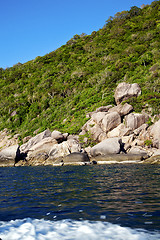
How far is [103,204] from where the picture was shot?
268 inches

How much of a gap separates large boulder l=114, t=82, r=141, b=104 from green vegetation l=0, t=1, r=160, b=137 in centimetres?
163

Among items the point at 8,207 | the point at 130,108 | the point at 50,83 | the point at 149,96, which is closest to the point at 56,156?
the point at 130,108

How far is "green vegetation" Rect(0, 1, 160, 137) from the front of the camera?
42503 mm

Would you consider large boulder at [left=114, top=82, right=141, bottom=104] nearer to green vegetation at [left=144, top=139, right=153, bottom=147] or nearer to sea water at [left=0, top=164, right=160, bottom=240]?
green vegetation at [left=144, top=139, right=153, bottom=147]

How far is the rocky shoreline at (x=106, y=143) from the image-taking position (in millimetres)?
26172

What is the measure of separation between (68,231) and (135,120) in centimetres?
2753

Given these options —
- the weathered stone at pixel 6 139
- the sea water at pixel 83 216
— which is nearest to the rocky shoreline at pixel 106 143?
the weathered stone at pixel 6 139

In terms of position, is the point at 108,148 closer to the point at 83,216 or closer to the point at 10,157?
the point at 10,157

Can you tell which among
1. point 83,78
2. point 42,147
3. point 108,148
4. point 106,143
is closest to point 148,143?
point 108,148

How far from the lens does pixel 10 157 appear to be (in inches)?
1277

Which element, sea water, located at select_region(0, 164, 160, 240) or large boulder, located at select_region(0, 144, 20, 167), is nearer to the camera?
sea water, located at select_region(0, 164, 160, 240)

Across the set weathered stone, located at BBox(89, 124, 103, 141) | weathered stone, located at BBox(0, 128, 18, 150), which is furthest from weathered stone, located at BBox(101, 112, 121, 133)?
weathered stone, located at BBox(0, 128, 18, 150)

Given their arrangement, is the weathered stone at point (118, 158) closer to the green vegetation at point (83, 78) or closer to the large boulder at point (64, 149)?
the large boulder at point (64, 149)

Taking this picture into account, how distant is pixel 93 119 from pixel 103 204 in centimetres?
2899
